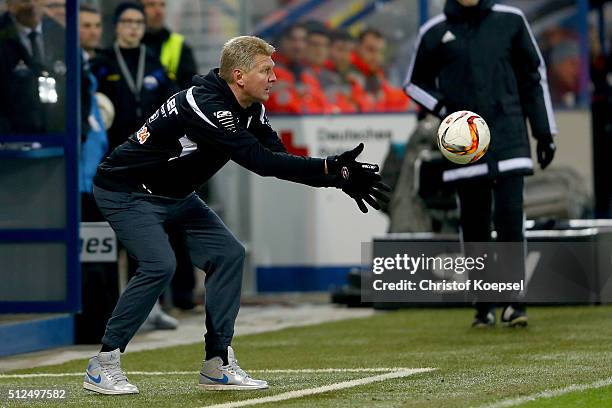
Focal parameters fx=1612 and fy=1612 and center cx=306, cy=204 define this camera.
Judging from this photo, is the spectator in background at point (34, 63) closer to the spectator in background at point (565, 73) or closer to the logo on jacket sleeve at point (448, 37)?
the logo on jacket sleeve at point (448, 37)

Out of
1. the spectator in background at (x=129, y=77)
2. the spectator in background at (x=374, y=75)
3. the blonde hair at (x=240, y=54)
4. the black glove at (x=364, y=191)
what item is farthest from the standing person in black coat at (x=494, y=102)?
the spectator in background at (x=374, y=75)

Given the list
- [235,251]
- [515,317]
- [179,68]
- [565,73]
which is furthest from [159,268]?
[565,73]

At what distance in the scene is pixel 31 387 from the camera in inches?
317

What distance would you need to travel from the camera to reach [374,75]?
15.4 m

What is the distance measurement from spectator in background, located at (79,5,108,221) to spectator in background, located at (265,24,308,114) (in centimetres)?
342

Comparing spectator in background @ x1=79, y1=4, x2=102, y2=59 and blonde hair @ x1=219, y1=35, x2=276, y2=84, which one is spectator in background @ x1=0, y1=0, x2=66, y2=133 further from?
blonde hair @ x1=219, y1=35, x2=276, y2=84

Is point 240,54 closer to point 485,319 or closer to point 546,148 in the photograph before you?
point 546,148

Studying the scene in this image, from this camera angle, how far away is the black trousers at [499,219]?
408 inches

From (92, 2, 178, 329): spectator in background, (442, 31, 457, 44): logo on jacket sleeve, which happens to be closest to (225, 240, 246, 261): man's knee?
(442, 31, 457, 44): logo on jacket sleeve

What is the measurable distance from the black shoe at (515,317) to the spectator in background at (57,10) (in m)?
3.46

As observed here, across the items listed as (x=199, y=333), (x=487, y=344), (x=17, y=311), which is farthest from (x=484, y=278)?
(x=17, y=311)

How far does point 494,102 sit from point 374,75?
511cm

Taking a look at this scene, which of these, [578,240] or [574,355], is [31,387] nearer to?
[574,355]

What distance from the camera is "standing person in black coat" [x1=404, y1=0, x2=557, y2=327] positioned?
1036cm
